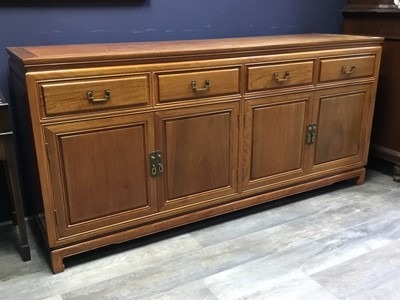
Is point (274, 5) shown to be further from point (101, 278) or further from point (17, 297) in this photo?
point (17, 297)

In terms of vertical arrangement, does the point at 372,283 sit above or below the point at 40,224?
below

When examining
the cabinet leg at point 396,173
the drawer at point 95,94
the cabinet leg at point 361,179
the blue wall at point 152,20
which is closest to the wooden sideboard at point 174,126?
the drawer at point 95,94

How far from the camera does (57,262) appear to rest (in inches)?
66.2

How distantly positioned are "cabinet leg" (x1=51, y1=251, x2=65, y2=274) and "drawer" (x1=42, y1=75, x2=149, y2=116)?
0.58 meters

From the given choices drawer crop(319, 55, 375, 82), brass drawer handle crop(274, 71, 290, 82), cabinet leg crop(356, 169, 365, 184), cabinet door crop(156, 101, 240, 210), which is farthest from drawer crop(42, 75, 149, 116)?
cabinet leg crop(356, 169, 365, 184)

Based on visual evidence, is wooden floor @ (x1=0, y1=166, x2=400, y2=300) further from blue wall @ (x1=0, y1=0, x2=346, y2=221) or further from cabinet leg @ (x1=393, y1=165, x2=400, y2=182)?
blue wall @ (x1=0, y1=0, x2=346, y2=221)

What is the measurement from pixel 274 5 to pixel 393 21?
68 cm

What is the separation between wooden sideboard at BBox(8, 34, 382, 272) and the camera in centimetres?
154

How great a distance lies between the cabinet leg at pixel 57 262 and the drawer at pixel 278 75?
1079 millimetres

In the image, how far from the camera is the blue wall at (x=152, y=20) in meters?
1.86

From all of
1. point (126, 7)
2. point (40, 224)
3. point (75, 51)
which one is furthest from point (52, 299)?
point (126, 7)

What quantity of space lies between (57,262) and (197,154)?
2.41 ft

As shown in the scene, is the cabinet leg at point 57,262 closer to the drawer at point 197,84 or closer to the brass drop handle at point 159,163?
the brass drop handle at point 159,163

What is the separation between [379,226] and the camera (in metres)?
2.04
